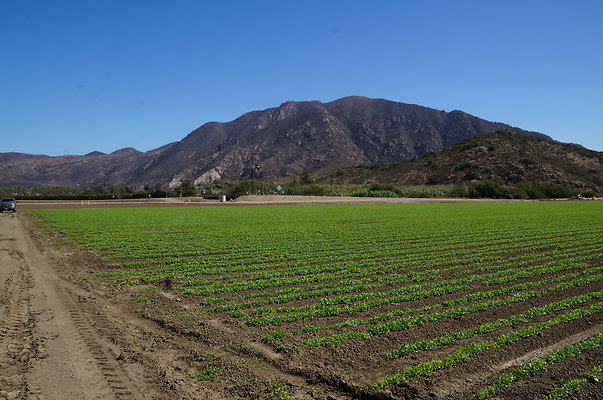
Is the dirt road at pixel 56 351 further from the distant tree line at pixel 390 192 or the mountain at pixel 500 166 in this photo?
the mountain at pixel 500 166

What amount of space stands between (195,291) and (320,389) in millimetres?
6714

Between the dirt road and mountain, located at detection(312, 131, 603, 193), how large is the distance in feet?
421

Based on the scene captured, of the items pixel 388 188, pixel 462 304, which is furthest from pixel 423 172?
pixel 462 304

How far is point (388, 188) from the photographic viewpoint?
382ft

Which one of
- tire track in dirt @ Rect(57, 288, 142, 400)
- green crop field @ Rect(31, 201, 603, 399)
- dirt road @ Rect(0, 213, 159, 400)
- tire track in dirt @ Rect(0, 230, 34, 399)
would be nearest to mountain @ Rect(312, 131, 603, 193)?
green crop field @ Rect(31, 201, 603, 399)

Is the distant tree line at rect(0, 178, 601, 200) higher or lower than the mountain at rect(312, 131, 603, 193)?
lower

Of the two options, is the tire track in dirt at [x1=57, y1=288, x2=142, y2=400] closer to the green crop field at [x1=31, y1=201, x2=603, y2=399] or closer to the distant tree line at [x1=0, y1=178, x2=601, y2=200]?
the green crop field at [x1=31, y1=201, x2=603, y2=399]

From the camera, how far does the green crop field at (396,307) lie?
6.84 m

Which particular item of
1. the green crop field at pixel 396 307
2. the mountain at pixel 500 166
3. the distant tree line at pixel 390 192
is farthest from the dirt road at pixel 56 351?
the mountain at pixel 500 166

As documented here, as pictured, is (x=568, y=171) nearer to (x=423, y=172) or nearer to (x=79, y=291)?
(x=423, y=172)

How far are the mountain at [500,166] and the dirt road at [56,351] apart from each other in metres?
128

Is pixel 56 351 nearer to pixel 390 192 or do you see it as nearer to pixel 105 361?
pixel 105 361

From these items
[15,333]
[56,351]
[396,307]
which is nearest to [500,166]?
[396,307]

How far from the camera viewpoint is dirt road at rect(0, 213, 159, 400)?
6.21m
